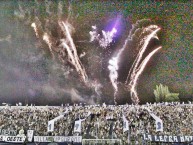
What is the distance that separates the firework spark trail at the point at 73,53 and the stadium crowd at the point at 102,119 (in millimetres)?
1203

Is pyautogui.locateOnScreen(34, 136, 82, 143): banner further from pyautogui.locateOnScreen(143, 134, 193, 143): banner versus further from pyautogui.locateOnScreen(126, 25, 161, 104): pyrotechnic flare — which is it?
pyautogui.locateOnScreen(126, 25, 161, 104): pyrotechnic flare

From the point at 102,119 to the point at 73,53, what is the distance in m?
2.55

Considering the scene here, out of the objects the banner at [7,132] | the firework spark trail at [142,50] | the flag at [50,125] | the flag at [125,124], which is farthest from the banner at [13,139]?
the firework spark trail at [142,50]

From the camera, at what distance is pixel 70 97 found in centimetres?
1259

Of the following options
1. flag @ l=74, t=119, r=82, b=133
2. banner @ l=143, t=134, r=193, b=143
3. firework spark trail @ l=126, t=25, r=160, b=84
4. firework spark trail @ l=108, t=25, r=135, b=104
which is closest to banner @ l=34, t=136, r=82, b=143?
flag @ l=74, t=119, r=82, b=133

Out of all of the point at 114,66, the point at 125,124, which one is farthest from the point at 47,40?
the point at 125,124

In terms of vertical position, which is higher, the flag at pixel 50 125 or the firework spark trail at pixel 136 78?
the firework spark trail at pixel 136 78

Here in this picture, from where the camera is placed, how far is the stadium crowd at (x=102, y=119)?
1225 centimetres

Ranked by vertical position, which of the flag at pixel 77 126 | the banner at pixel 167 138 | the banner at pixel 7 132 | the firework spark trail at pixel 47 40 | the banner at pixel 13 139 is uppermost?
the firework spark trail at pixel 47 40

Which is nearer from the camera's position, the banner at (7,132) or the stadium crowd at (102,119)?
the stadium crowd at (102,119)

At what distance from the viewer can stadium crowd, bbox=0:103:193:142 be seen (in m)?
12.2

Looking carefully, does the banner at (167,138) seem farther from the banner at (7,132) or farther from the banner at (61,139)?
the banner at (7,132)

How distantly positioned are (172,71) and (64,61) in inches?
151

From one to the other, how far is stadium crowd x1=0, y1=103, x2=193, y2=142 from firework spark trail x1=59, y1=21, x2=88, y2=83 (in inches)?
47.4
